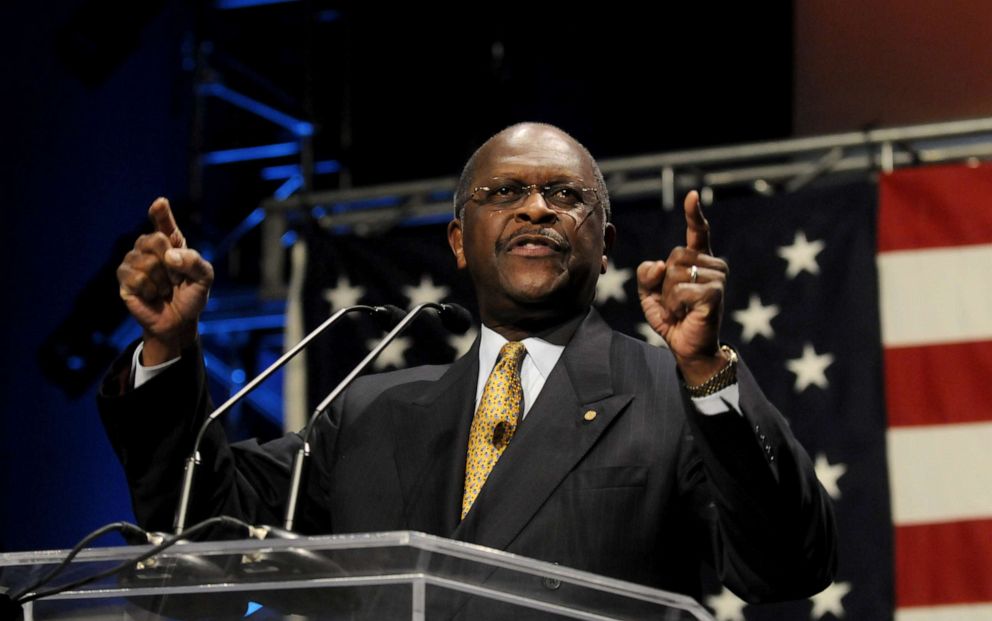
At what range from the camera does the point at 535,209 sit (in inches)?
97.1

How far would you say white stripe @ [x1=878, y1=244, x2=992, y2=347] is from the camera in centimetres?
402

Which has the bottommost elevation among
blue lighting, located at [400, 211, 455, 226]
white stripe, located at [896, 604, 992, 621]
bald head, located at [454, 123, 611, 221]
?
white stripe, located at [896, 604, 992, 621]

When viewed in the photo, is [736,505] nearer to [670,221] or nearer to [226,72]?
[670,221]

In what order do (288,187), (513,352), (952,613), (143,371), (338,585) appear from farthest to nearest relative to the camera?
(288,187) < (952,613) < (513,352) < (143,371) < (338,585)

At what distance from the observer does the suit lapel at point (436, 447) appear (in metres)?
2.24

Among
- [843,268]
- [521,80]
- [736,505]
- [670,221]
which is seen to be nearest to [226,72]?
[521,80]

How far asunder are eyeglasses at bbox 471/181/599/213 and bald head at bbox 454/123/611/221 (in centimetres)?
4

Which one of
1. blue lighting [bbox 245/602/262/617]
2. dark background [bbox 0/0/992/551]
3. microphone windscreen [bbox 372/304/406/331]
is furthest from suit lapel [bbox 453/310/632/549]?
dark background [bbox 0/0/992/551]

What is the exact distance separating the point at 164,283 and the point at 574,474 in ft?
2.02

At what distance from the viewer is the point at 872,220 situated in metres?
4.23

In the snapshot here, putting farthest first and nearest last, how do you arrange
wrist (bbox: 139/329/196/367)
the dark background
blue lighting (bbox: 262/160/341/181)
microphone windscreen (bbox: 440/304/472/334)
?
blue lighting (bbox: 262/160/341/181)
the dark background
microphone windscreen (bbox: 440/304/472/334)
wrist (bbox: 139/329/196/367)

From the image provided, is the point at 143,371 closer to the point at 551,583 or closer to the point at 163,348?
the point at 163,348

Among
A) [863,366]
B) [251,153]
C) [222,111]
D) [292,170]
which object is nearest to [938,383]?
[863,366]

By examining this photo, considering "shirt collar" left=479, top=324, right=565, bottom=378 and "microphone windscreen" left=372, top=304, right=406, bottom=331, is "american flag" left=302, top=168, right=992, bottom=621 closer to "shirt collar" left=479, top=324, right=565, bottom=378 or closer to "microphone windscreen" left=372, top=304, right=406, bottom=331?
"shirt collar" left=479, top=324, right=565, bottom=378
